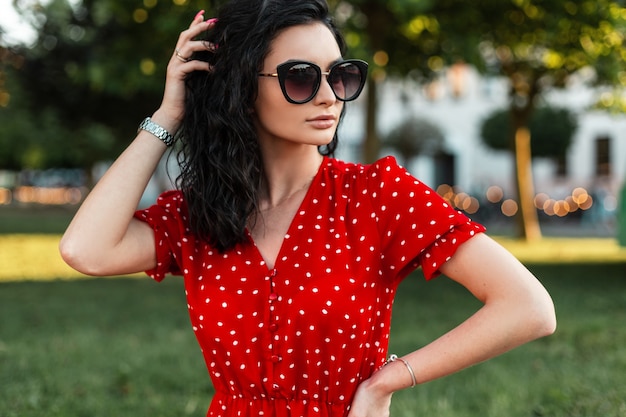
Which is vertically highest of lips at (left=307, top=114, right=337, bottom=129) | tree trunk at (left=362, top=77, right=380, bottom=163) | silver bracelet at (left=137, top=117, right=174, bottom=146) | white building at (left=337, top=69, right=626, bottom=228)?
lips at (left=307, top=114, right=337, bottom=129)

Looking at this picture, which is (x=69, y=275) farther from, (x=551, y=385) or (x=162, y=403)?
(x=551, y=385)

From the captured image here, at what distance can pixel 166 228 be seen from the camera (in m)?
2.33

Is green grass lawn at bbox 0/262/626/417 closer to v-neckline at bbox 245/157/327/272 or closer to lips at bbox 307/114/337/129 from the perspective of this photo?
v-neckline at bbox 245/157/327/272

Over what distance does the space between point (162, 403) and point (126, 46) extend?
7.59 meters

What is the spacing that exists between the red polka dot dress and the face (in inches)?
6.5

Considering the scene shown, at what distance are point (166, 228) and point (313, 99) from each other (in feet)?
1.90

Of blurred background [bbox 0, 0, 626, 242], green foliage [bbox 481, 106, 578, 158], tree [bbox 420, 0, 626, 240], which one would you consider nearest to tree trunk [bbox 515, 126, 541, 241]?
blurred background [bbox 0, 0, 626, 242]

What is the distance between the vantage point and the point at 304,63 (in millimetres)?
2141

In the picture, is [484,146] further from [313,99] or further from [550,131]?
[313,99]

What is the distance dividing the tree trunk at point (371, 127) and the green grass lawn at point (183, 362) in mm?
2958

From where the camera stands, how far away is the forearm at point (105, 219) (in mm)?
2193

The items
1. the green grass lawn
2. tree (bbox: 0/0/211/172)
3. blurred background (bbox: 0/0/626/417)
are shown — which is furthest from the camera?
tree (bbox: 0/0/211/172)

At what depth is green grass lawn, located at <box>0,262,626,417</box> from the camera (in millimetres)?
5152

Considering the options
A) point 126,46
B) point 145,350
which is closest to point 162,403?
point 145,350
